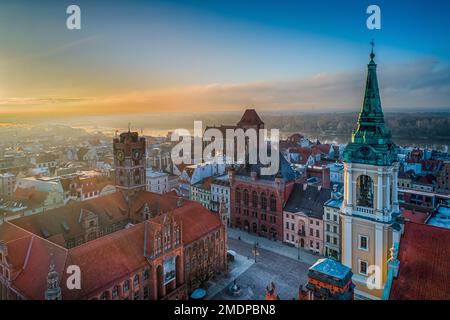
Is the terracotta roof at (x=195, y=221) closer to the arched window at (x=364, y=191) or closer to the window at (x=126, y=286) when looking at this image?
the window at (x=126, y=286)

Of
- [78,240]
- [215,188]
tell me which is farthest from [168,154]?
[78,240]

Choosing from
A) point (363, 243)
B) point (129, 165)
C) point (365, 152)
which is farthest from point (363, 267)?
point (129, 165)

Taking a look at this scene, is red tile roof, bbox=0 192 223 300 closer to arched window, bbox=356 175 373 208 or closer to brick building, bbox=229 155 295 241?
brick building, bbox=229 155 295 241

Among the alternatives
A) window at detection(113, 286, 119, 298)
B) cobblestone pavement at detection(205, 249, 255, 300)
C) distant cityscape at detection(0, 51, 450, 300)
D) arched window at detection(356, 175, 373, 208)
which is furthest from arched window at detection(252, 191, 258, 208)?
window at detection(113, 286, 119, 298)

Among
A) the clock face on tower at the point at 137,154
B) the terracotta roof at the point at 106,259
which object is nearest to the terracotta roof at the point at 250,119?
the clock face on tower at the point at 137,154

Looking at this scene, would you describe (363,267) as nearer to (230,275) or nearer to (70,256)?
(230,275)

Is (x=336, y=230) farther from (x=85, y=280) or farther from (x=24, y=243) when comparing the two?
(x=24, y=243)
